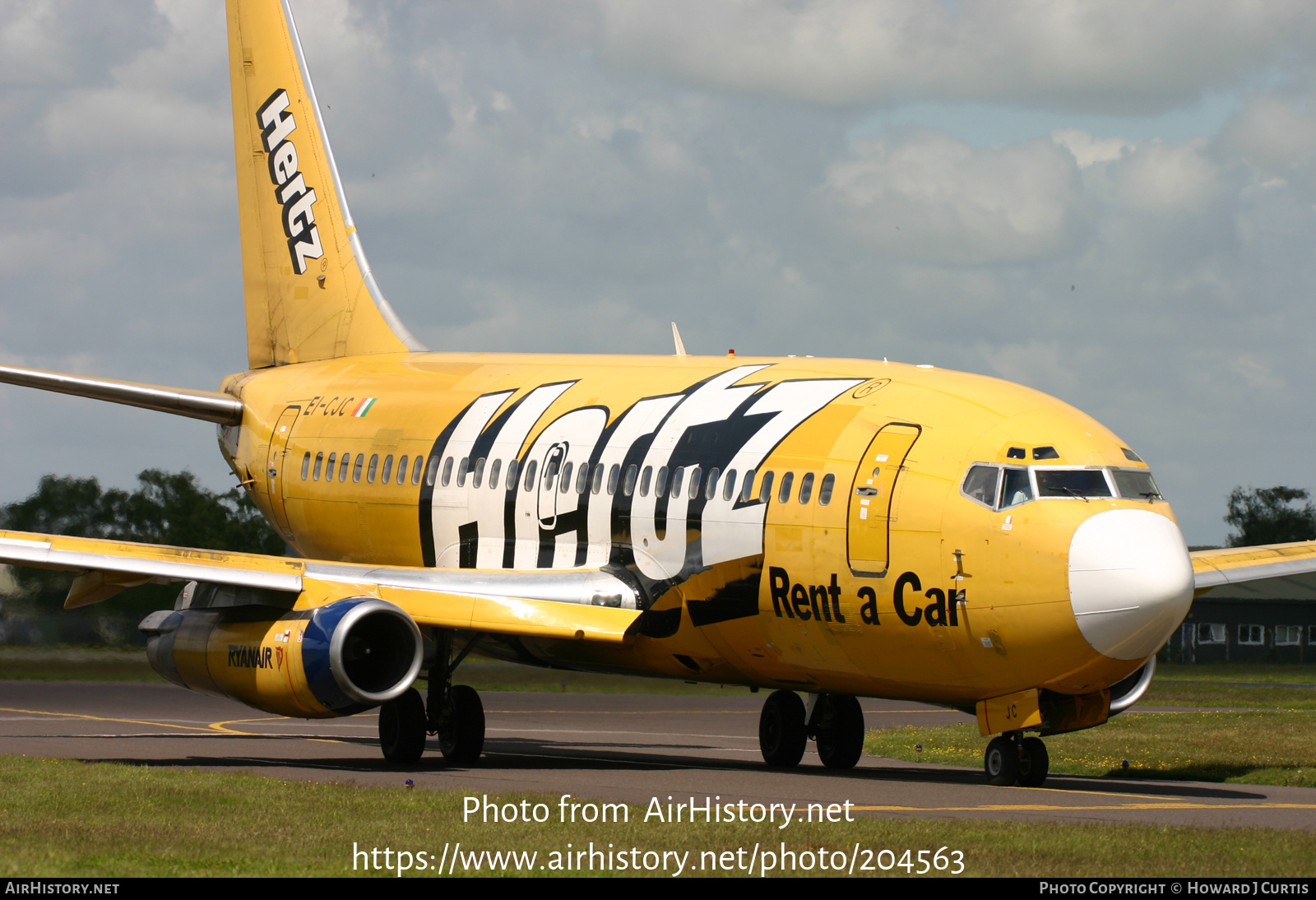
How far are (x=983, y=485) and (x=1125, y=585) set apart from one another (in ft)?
6.11

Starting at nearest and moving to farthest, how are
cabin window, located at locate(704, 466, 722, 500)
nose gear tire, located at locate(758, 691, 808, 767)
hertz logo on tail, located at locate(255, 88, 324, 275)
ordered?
cabin window, located at locate(704, 466, 722, 500) → nose gear tire, located at locate(758, 691, 808, 767) → hertz logo on tail, located at locate(255, 88, 324, 275)

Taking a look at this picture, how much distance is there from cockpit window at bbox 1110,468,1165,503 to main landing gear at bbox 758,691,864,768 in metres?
6.00

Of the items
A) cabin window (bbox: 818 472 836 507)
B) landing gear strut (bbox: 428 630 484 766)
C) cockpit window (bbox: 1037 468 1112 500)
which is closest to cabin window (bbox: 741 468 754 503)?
cabin window (bbox: 818 472 836 507)

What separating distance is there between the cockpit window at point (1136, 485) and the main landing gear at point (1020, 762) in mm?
2897

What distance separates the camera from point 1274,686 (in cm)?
5653

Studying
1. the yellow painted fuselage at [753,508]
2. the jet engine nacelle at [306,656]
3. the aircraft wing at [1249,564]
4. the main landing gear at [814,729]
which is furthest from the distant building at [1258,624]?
the jet engine nacelle at [306,656]

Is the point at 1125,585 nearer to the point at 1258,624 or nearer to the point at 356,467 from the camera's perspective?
the point at 356,467

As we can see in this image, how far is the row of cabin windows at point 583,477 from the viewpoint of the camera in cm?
2009

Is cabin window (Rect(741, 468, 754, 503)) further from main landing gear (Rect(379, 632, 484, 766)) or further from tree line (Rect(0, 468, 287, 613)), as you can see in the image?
tree line (Rect(0, 468, 287, 613))

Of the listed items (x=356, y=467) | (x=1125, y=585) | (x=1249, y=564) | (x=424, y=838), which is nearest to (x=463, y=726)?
(x=356, y=467)

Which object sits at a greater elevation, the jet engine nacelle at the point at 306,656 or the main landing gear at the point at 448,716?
the jet engine nacelle at the point at 306,656

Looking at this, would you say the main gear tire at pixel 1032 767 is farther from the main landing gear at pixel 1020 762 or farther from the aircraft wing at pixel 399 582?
the aircraft wing at pixel 399 582

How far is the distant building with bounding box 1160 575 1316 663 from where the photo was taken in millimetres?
77688
